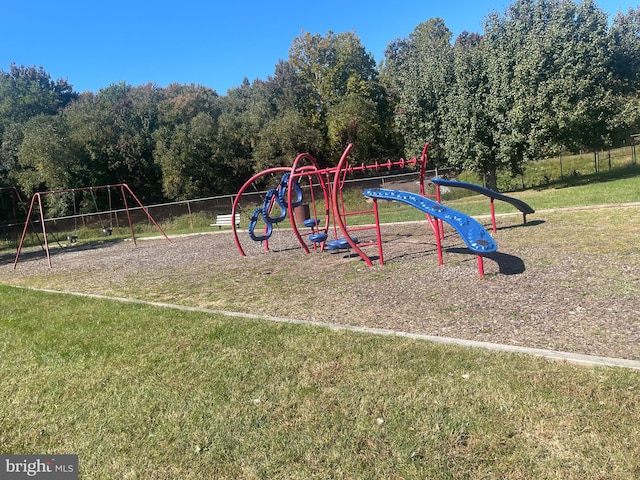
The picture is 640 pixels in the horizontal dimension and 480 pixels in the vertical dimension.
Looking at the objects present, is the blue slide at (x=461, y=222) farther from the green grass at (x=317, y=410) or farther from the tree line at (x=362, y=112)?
the tree line at (x=362, y=112)

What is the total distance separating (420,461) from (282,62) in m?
47.4

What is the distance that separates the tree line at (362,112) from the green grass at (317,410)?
1987cm

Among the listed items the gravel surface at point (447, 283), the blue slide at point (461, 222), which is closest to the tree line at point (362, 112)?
the gravel surface at point (447, 283)

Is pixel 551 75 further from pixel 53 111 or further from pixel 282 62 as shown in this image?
pixel 53 111

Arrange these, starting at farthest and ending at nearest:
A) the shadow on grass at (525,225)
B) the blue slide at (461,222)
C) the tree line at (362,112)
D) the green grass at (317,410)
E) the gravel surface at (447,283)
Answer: the tree line at (362,112) < the shadow on grass at (525,225) < the blue slide at (461,222) < the gravel surface at (447,283) < the green grass at (317,410)

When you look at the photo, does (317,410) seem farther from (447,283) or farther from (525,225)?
(525,225)

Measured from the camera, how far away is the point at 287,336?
4535 mm

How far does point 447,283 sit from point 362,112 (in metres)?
31.5

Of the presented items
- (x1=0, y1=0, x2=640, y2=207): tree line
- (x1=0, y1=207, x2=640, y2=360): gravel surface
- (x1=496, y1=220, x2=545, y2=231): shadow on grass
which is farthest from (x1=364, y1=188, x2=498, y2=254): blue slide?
(x1=0, y1=0, x2=640, y2=207): tree line

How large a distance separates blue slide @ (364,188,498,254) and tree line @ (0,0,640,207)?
16.1 meters

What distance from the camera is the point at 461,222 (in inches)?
243

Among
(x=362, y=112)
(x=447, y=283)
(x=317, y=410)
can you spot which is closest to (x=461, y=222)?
(x=447, y=283)

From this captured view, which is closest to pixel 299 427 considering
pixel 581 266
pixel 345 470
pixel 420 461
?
pixel 345 470

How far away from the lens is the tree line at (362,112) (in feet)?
66.6
